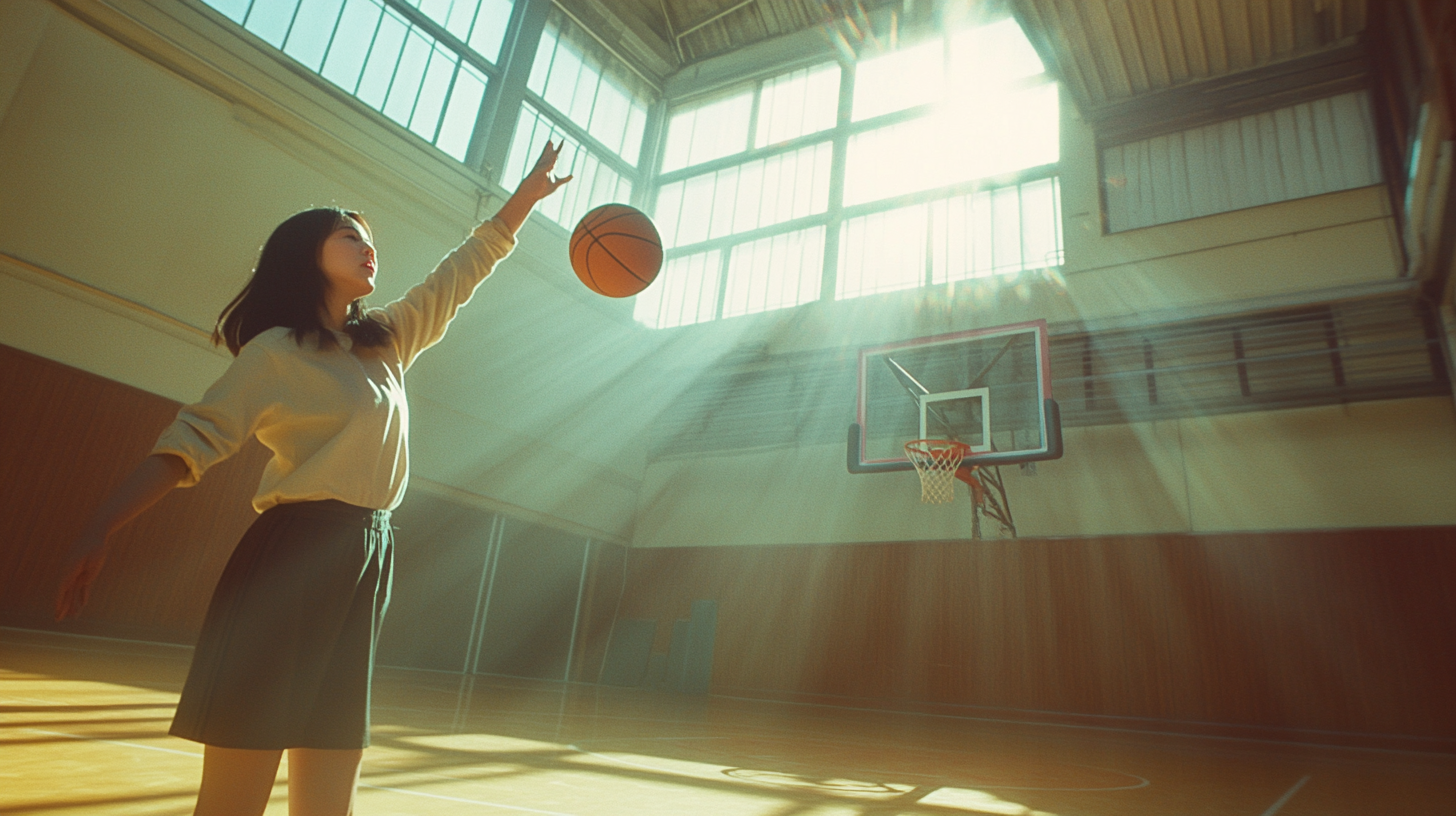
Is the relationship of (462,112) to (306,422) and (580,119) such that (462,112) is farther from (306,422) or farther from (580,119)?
(306,422)

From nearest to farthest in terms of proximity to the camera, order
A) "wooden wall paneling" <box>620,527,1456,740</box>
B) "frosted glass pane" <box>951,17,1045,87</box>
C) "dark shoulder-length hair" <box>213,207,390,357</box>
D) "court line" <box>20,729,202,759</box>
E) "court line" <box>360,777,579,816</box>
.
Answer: "dark shoulder-length hair" <box>213,207,390,357</box>, "court line" <box>360,777,579,816</box>, "court line" <box>20,729,202,759</box>, "wooden wall paneling" <box>620,527,1456,740</box>, "frosted glass pane" <box>951,17,1045,87</box>

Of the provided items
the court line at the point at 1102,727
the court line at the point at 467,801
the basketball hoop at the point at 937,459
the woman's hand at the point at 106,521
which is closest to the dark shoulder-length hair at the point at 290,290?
the woman's hand at the point at 106,521

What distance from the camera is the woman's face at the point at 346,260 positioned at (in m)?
1.30

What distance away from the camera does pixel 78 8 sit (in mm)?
6789

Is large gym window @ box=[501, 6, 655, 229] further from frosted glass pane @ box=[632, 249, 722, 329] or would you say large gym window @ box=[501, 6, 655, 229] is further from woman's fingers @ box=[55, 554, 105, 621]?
woman's fingers @ box=[55, 554, 105, 621]

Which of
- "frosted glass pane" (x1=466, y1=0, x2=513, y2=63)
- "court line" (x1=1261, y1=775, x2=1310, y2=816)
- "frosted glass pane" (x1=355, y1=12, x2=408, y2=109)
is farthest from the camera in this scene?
"frosted glass pane" (x1=466, y1=0, x2=513, y2=63)

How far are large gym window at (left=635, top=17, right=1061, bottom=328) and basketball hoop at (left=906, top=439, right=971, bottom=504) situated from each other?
322 centimetres

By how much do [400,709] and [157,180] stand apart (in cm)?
570

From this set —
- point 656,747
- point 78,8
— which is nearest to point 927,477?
point 656,747

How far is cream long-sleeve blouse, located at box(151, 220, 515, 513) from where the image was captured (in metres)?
1.09

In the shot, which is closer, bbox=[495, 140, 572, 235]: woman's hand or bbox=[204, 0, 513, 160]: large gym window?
bbox=[495, 140, 572, 235]: woman's hand

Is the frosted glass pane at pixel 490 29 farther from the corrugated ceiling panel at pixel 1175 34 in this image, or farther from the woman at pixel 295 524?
the woman at pixel 295 524

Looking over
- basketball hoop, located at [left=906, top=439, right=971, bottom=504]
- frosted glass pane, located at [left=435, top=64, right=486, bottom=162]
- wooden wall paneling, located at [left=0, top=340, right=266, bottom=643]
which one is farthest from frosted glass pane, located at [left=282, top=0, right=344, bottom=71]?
basketball hoop, located at [left=906, top=439, right=971, bottom=504]

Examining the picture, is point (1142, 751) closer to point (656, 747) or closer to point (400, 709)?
point (656, 747)
